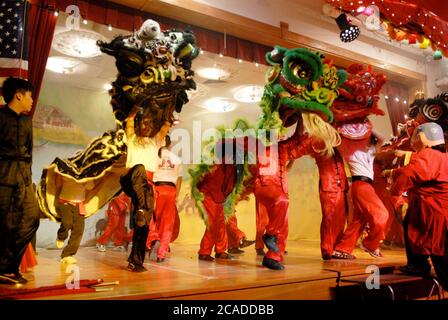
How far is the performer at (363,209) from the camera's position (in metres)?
3.41

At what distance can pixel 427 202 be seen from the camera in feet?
9.34

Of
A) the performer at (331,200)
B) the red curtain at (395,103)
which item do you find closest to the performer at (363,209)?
the performer at (331,200)

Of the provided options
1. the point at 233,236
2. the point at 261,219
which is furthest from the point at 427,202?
the point at 233,236

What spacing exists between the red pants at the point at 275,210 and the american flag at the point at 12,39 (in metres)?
1.66

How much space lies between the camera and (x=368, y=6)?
441cm

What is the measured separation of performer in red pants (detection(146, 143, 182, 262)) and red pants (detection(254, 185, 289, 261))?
2.74ft

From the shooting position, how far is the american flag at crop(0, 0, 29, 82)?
264 cm

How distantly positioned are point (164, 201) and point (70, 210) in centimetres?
87

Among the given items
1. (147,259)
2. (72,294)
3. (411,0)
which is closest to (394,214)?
(411,0)

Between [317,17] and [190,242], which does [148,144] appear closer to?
[190,242]

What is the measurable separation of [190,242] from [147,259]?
195 centimetres

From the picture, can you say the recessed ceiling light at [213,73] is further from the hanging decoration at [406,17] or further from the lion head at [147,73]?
the lion head at [147,73]

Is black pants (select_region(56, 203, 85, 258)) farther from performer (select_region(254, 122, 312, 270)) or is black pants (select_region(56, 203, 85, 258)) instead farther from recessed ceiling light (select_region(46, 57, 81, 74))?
recessed ceiling light (select_region(46, 57, 81, 74))

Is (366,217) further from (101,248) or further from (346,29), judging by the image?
(101,248)
